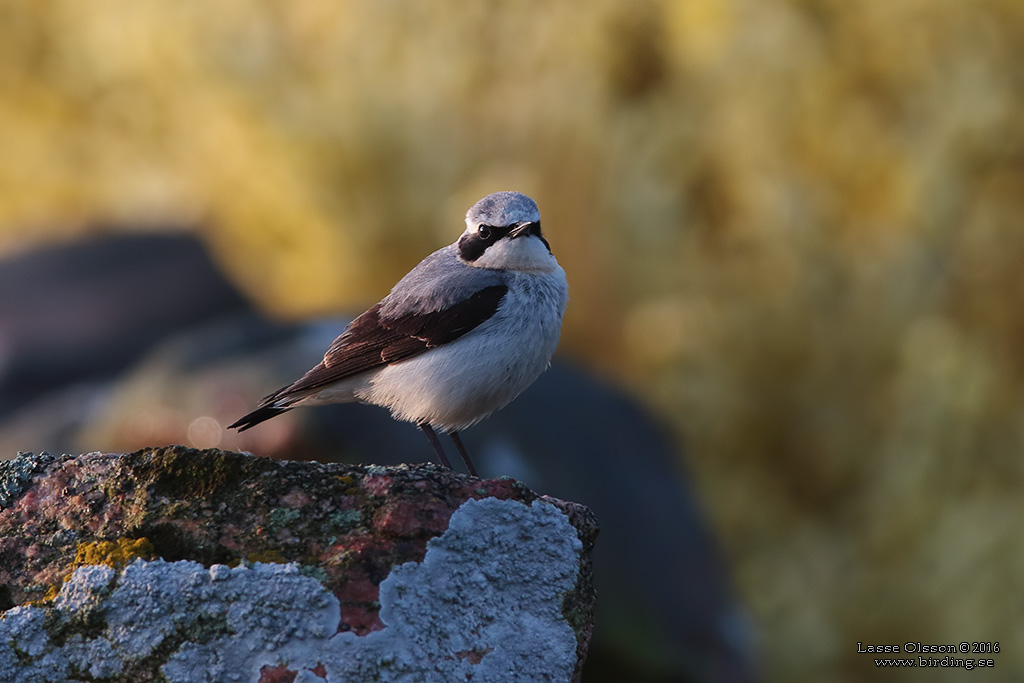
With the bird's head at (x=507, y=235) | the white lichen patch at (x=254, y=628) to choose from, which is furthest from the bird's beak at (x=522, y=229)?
the white lichen patch at (x=254, y=628)

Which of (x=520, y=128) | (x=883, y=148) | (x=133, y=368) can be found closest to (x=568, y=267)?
(x=520, y=128)

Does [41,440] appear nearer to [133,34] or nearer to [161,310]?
[161,310]

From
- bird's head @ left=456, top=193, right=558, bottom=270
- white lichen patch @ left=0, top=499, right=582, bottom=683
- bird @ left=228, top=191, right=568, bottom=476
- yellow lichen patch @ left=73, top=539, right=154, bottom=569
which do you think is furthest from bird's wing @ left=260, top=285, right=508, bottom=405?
yellow lichen patch @ left=73, top=539, right=154, bottom=569

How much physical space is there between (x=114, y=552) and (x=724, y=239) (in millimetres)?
6411

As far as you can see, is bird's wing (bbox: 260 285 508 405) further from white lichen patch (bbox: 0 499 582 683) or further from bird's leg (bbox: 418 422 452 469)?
white lichen patch (bbox: 0 499 582 683)

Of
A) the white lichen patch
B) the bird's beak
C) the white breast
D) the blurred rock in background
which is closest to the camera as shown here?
the white lichen patch

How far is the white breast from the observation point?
464cm

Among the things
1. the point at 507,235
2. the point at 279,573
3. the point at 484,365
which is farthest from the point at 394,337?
the point at 279,573

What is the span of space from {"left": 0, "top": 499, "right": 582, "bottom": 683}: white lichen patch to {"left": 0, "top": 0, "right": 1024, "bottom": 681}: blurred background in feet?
11.5

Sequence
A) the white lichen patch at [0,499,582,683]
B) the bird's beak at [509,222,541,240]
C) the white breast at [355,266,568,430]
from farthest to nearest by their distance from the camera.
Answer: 1. the bird's beak at [509,222,541,240]
2. the white breast at [355,266,568,430]
3. the white lichen patch at [0,499,582,683]

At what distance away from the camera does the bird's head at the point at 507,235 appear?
4789mm

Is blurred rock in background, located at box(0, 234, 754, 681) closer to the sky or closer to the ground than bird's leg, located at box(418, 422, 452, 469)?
closer to the sky

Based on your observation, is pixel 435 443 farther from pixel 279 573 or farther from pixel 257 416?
pixel 279 573

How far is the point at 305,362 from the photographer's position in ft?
23.5
